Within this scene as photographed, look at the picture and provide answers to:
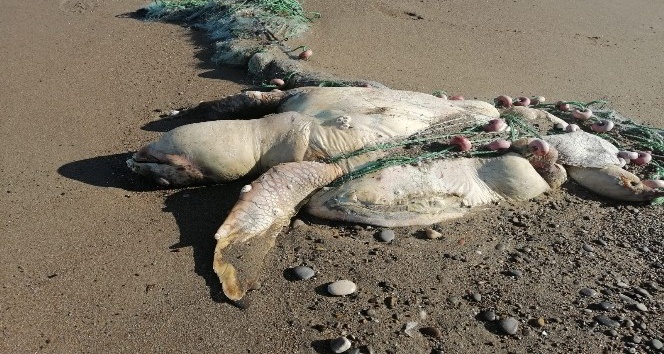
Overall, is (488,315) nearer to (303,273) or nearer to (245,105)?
(303,273)

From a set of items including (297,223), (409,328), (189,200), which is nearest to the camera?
(409,328)

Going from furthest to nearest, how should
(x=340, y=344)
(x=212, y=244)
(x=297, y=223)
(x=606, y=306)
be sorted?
(x=297, y=223) → (x=212, y=244) → (x=606, y=306) → (x=340, y=344)

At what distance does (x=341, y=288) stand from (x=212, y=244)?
0.87 meters

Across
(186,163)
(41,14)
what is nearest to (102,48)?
(41,14)

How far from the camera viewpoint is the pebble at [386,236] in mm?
3516

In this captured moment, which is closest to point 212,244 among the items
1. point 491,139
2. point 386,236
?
point 386,236

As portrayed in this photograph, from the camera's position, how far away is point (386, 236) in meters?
3.53

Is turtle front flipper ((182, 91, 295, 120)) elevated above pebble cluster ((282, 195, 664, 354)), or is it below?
above

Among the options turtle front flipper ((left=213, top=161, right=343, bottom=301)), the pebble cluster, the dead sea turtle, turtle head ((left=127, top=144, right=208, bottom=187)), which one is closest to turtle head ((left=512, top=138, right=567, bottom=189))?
the dead sea turtle

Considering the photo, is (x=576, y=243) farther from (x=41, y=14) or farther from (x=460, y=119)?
(x=41, y=14)

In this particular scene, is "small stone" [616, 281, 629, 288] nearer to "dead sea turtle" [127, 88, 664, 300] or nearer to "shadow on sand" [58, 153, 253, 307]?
"dead sea turtle" [127, 88, 664, 300]

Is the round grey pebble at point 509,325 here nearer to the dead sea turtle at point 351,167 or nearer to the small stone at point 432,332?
the small stone at point 432,332

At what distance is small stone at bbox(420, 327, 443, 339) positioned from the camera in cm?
287

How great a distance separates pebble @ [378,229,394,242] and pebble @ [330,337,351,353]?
85 centimetres
